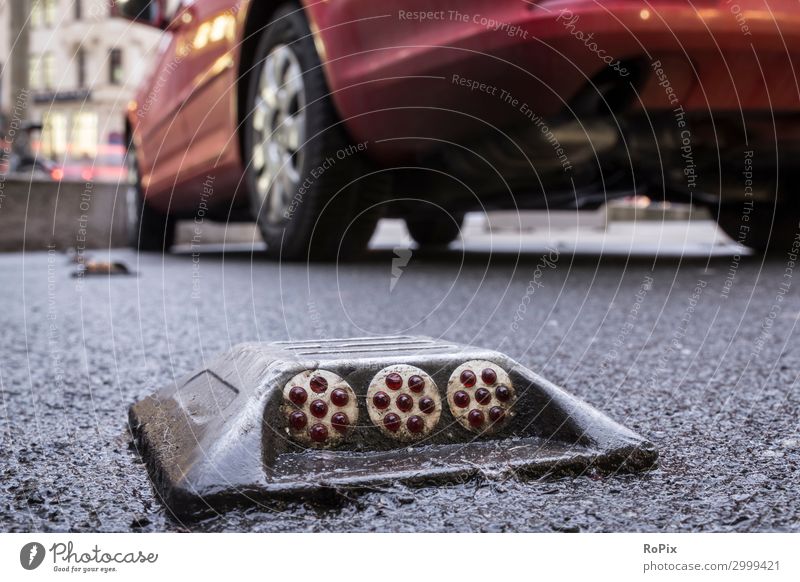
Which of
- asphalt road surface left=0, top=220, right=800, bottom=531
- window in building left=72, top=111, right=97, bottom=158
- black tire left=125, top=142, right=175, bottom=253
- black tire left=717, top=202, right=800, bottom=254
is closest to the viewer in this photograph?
asphalt road surface left=0, top=220, right=800, bottom=531

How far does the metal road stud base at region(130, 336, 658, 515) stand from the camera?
923 mm

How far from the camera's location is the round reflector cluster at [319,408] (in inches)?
39.1

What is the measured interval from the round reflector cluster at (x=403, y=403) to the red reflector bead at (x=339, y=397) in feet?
0.09

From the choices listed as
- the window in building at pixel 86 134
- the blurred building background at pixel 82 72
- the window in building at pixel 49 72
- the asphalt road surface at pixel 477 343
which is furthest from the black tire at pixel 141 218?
the window in building at pixel 49 72

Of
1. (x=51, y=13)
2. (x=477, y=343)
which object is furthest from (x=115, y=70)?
(x=477, y=343)

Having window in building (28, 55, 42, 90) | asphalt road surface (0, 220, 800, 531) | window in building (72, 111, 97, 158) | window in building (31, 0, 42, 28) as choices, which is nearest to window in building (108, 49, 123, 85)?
window in building (72, 111, 97, 158)

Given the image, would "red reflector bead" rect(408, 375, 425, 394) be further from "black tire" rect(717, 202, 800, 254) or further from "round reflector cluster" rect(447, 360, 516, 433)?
"black tire" rect(717, 202, 800, 254)

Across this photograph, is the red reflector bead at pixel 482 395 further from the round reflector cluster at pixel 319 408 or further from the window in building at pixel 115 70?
the window in building at pixel 115 70

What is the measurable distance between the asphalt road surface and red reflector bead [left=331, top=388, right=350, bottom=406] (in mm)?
122

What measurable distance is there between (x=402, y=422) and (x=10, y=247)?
6.26 metres

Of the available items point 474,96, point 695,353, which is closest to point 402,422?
point 695,353

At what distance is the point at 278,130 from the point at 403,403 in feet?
8.18
